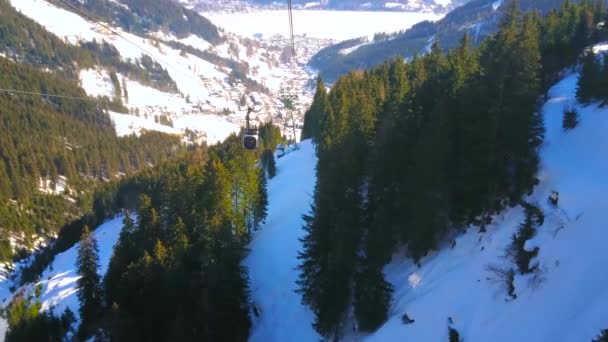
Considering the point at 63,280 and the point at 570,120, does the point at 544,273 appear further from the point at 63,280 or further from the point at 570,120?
the point at 63,280

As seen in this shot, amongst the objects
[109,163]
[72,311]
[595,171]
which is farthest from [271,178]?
[109,163]

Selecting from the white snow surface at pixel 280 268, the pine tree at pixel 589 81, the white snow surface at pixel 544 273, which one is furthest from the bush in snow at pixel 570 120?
the white snow surface at pixel 280 268

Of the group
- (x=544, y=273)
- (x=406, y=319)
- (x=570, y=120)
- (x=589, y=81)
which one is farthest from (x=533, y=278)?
(x=589, y=81)

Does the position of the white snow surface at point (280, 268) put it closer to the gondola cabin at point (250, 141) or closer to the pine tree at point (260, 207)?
the pine tree at point (260, 207)

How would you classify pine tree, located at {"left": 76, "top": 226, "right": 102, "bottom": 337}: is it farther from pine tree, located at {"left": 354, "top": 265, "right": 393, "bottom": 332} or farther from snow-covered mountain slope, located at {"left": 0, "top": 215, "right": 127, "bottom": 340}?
pine tree, located at {"left": 354, "top": 265, "right": 393, "bottom": 332}

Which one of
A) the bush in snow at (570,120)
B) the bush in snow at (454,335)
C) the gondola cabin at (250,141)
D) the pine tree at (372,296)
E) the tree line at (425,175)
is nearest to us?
the bush in snow at (454,335)
